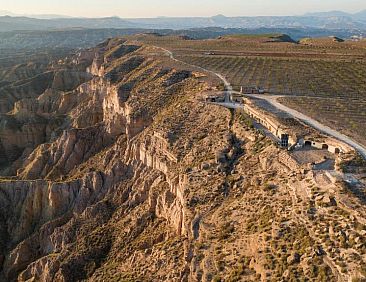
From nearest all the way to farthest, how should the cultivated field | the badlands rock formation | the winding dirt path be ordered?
the badlands rock formation, the winding dirt path, the cultivated field

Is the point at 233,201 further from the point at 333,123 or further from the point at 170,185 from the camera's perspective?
the point at 333,123

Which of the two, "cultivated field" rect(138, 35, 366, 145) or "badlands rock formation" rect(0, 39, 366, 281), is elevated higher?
"cultivated field" rect(138, 35, 366, 145)

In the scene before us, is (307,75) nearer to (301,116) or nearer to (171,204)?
(301,116)

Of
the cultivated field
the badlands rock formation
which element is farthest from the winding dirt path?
the badlands rock formation

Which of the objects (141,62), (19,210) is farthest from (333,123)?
(141,62)

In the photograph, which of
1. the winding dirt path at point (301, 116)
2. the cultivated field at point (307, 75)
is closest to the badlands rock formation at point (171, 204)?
the winding dirt path at point (301, 116)

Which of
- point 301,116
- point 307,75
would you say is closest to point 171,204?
point 301,116

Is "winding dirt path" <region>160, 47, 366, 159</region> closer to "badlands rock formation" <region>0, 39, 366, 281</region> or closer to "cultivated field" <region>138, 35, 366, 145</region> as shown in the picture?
"cultivated field" <region>138, 35, 366, 145</region>

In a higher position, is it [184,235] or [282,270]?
[282,270]
